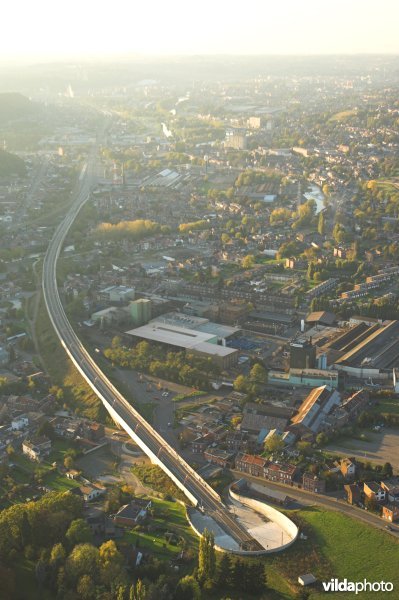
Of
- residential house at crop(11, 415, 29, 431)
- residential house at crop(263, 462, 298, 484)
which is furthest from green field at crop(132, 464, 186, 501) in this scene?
residential house at crop(11, 415, 29, 431)

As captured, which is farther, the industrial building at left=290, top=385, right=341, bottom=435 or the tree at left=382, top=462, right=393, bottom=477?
the industrial building at left=290, top=385, right=341, bottom=435

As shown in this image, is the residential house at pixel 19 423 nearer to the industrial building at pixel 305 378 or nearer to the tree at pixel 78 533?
the tree at pixel 78 533

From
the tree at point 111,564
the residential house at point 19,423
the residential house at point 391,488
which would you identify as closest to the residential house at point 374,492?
the residential house at point 391,488

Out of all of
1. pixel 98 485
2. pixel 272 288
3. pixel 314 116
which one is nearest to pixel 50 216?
pixel 272 288

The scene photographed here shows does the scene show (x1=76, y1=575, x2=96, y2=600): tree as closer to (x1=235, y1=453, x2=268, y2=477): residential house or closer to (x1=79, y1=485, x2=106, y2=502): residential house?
(x1=79, y1=485, x2=106, y2=502): residential house

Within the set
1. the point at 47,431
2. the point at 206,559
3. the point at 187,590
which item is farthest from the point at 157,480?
the point at 187,590

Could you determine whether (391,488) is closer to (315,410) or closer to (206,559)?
(315,410)

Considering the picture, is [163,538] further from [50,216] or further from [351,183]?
[351,183]
